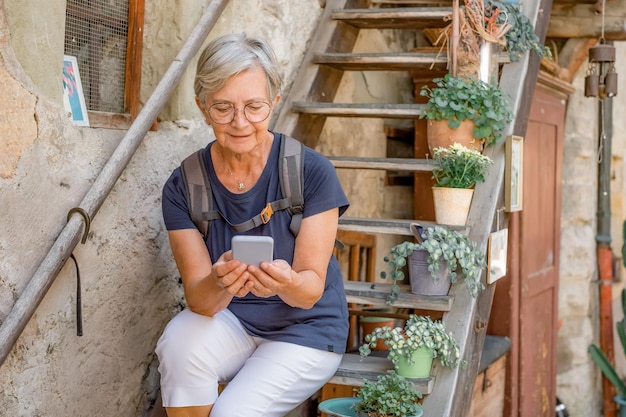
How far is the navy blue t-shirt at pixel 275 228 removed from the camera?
7.95 feet

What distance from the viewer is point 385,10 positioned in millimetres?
3859

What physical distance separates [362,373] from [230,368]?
547mm

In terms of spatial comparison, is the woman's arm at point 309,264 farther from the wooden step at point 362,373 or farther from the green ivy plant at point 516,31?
the green ivy plant at point 516,31

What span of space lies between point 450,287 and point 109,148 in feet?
4.12

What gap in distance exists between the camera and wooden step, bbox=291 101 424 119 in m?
3.46

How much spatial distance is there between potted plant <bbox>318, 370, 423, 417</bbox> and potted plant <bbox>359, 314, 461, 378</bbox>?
7 centimetres

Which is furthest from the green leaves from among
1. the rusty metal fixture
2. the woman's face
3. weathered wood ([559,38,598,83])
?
weathered wood ([559,38,598,83])

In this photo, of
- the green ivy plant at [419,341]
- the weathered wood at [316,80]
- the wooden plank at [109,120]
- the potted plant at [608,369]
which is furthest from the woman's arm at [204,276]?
the potted plant at [608,369]

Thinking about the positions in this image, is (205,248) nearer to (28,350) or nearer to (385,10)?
(28,350)

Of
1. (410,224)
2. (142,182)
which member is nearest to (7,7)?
(142,182)

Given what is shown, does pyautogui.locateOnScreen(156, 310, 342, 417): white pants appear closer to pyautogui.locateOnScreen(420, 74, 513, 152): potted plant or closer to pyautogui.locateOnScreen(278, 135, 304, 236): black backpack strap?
pyautogui.locateOnScreen(278, 135, 304, 236): black backpack strap

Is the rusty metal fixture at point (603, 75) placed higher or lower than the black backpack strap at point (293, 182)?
higher

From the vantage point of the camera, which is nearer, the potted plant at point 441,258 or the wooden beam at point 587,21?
the potted plant at point 441,258

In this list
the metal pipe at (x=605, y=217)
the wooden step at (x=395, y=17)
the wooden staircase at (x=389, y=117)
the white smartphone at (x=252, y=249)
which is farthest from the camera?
the metal pipe at (x=605, y=217)
